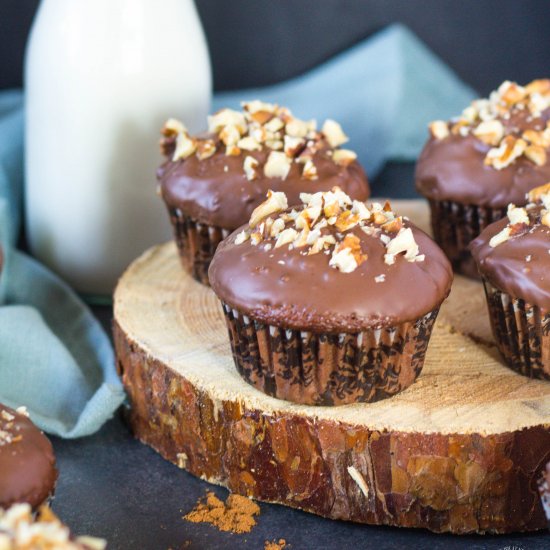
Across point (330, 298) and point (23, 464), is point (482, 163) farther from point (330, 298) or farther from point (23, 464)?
point (23, 464)

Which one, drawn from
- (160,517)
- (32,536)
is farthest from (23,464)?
(160,517)

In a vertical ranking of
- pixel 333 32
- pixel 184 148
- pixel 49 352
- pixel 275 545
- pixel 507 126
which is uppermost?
pixel 184 148

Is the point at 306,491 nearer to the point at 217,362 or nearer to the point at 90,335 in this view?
the point at 217,362

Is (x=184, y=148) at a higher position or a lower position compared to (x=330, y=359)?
higher

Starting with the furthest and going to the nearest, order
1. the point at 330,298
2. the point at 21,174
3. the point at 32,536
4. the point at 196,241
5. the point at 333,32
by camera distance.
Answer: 1. the point at 333,32
2. the point at 21,174
3. the point at 196,241
4. the point at 330,298
5. the point at 32,536

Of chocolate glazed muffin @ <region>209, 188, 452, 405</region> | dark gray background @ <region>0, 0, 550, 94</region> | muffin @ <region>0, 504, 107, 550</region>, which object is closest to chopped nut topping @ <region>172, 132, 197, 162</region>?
chocolate glazed muffin @ <region>209, 188, 452, 405</region>

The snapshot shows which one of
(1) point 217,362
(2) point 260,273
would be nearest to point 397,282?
(2) point 260,273

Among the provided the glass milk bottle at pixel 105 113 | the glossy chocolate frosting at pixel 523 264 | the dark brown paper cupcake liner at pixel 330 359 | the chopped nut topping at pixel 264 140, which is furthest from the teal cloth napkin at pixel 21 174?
the glossy chocolate frosting at pixel 523 264

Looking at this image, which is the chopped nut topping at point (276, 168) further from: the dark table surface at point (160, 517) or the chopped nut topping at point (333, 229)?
the dark table surface at point (160, 517)
